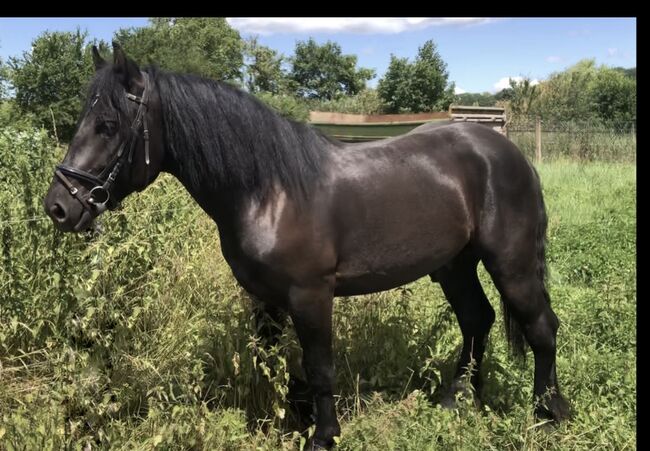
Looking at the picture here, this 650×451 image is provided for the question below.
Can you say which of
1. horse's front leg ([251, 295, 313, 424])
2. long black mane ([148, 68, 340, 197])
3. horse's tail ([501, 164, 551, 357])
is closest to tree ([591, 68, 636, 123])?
horse's tail ([501, 164, 551, 357])

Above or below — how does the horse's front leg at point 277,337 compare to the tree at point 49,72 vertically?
below

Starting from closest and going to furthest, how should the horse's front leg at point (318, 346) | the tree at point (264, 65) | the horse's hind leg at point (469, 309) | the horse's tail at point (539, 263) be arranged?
1. the horse's front leg at point (318, 346)
2. the horse's tail at point (539, 263)
3. the horse's hind leg at point (469, 309)
4. the tree at point (264, 65)

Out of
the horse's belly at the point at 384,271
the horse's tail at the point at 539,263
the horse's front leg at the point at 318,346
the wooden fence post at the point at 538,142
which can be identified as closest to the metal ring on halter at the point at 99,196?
the horse's front leg at the point at 318,346

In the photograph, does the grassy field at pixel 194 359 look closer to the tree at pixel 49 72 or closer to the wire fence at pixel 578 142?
the wire fence at pixel 578 142

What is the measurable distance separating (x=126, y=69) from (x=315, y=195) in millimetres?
1044

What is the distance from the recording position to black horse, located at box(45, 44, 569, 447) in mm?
2336

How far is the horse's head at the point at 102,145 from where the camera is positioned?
7.53ft

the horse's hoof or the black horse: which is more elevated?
the black horse

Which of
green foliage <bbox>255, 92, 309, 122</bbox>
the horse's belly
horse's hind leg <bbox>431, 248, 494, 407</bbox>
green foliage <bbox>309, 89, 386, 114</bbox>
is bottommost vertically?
horse's hind leg <bbox>431, 248, 494, 407</bbox>

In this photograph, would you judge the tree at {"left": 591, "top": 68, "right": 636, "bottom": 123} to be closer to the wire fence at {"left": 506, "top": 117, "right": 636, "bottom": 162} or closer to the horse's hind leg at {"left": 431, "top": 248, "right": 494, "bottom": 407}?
the wire fence at {"left": 506, "top": 117, "right": 636, "bottom": 162}

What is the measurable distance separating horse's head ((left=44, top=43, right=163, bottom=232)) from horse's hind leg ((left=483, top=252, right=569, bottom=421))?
202 centimetres

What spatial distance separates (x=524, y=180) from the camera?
3.00m

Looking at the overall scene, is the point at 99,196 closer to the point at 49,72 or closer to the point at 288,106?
the point at 288,106

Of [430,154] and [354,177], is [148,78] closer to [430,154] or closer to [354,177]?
[354,177]
